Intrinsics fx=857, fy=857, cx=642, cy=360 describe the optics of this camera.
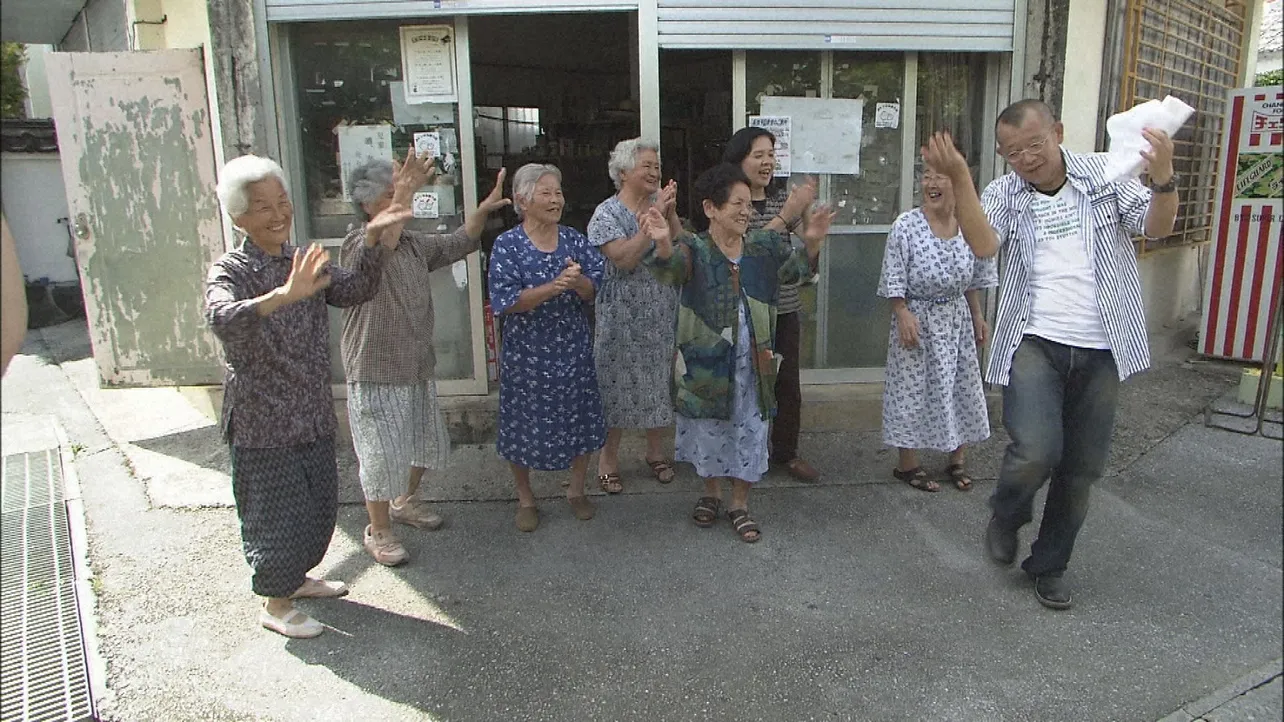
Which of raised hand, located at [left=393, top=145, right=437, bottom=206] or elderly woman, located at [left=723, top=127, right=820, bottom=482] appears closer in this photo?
raised hand, located at [left=393, top=145, right=437, bottom=206]

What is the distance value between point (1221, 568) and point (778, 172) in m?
2.85

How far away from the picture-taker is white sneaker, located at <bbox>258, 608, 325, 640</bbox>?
306 centimetres

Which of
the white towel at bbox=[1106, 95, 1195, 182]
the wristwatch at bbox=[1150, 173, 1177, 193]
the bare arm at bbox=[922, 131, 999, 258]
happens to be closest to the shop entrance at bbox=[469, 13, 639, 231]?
the bare arm at bbox=[922, 131, 999, 258]

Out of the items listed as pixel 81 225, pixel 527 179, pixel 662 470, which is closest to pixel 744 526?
pixel 662 470

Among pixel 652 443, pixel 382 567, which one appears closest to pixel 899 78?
pixel 652 443

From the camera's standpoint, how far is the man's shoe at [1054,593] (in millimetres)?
3141

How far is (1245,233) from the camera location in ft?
20.5

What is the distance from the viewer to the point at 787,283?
3691mm

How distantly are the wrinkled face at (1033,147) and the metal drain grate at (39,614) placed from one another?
3.33 metres

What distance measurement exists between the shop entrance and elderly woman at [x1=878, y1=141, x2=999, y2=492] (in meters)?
4.39

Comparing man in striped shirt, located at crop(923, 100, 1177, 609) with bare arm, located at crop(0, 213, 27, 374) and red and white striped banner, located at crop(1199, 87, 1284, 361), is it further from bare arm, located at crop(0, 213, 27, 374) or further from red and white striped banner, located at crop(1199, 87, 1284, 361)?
red and white striped banner, located at crop(1199, 87, 1284, 361)

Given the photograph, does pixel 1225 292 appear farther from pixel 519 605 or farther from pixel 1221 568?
pixel 519 605

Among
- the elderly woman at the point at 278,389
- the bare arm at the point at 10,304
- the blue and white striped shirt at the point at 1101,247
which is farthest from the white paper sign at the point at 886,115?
the bare arm at the point at 10,304

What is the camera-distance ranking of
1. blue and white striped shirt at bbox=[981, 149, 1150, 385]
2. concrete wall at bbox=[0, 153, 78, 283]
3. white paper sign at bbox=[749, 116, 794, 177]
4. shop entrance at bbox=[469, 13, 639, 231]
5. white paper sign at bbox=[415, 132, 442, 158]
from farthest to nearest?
concrete wall at bbox=[0, 153, 78, 283] → shop entrance at bbox=[469, 13, 639, 231] → white paper sign at bbox=[749, 116, 794, 177] → white paper sign at bbox=[415, 132, 442, 158] → blue and white striped shirt at bbox=[981, 149, 1150, 385]
